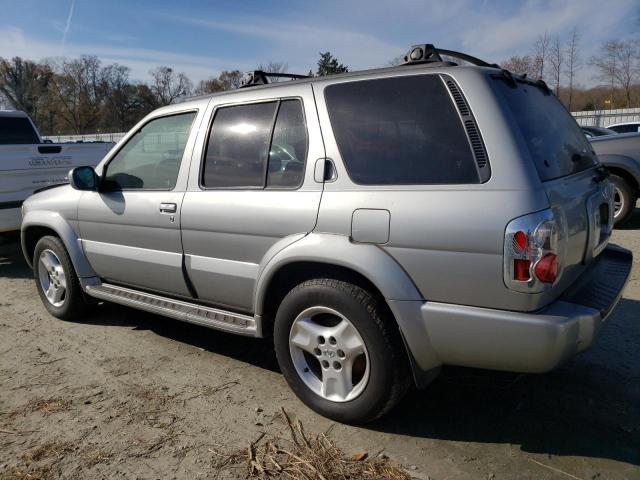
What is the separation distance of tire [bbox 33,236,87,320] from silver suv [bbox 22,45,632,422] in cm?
111

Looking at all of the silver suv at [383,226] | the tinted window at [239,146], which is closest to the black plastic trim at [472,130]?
the silver suv at [383,226]

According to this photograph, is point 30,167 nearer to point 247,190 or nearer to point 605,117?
point 247,190

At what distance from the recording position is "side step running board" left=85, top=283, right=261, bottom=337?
3.40 metres

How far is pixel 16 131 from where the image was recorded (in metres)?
9.55

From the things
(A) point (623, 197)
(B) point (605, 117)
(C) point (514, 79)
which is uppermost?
(C) point (514, 79)

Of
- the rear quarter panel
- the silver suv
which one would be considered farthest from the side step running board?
the rear quarter panel

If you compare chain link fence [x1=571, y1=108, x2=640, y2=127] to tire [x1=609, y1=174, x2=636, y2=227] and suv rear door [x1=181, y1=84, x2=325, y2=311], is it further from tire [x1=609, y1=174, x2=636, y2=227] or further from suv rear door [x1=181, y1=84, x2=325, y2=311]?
suv rear door [x1=181, y1=84, x2=325, y2=311]

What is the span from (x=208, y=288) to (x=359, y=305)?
1284mm

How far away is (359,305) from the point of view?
2.78 meters

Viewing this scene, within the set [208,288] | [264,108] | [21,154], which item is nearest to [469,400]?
[208,288]

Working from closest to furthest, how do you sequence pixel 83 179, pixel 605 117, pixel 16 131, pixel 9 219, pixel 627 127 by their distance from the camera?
pixel 83 179 → pixel 9 219 → pixel 16 131 → pixel 627 127 → pixel 605 117

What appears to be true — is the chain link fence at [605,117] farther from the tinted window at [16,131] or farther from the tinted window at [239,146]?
the tinted window at [239,146]

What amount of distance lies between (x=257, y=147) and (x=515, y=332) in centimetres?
193

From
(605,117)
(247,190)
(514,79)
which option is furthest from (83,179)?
(605,117)
